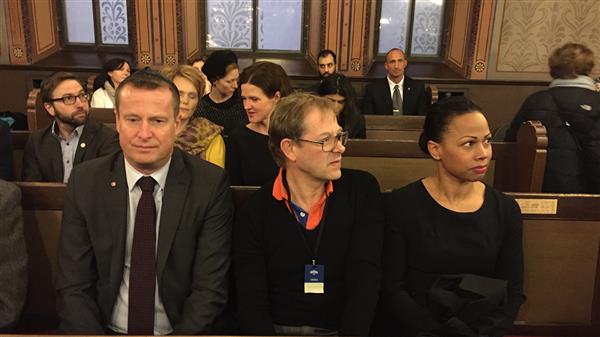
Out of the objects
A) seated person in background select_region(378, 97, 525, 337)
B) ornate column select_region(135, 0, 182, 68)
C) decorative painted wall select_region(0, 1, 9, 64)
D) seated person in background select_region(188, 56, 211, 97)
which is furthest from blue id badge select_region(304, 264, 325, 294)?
decorative painted wall select_region(0, 1, 9, 64)

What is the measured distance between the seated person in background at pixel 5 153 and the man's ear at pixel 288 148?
1475 millimetres

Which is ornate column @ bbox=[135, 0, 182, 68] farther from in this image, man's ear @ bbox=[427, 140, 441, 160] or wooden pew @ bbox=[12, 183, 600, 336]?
man's ear @ bbox=[427, 140, 441, 160]

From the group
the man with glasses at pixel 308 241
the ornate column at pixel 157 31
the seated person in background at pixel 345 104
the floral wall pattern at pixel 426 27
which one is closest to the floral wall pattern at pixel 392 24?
the floral wall pattern at pixel 426 27

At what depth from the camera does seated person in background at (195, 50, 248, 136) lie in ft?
9.91

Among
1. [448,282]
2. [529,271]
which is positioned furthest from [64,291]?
[529,271]

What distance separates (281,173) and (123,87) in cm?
57

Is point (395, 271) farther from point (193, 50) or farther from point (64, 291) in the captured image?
point (193, 50)

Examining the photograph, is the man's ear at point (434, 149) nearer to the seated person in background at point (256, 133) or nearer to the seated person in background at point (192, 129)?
the seated person in background at point (256, 133)

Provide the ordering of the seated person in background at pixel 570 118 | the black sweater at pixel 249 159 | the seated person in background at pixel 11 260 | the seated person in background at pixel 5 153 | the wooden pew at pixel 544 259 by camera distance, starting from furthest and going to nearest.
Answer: the seated person in background at pixel 570 118 → the seated person in background at pixel 5 153 → the black sweater at pixel 249 159 → the wooden pew at pixel 544 259 → the seated person in background at pixel 11 260

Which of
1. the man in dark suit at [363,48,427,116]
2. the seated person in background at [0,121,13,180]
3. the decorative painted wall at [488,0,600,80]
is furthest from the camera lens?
the decorative painted wall at [488,0,600,80]

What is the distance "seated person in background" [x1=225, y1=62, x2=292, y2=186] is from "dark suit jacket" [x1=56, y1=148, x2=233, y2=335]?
22.7 inches

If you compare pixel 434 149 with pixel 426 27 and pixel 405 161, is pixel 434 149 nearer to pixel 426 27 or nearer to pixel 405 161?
pixel 405 161

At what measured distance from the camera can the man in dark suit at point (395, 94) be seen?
5.13 metres

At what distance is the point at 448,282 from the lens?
61.1 inches
